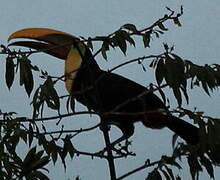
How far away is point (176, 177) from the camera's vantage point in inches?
69.6

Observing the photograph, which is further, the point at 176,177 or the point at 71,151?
the point at 176,177

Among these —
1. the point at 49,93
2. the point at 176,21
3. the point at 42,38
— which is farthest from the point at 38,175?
the point at 42,38

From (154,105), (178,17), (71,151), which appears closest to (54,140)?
(71,151)

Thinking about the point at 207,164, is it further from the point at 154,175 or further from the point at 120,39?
the point at 120,39

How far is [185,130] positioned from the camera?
2.10 metres

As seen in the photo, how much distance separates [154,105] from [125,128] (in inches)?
15.0

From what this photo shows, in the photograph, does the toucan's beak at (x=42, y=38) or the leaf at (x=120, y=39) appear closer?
the leaf at (x=120, y=39)

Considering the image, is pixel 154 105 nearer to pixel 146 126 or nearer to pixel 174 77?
pixel 146 126

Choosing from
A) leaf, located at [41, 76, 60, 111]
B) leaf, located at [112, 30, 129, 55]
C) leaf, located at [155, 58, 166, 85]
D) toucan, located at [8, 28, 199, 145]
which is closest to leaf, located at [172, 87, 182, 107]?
leaf, located at [155, 58, 166, 85]

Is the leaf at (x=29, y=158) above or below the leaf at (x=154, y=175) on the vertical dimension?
above

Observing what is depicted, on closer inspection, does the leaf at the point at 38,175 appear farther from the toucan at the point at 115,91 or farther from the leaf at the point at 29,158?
the toucan at the point at 115,91

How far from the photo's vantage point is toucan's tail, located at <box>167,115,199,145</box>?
2.03m

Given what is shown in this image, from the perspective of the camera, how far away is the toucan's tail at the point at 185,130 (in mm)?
2028

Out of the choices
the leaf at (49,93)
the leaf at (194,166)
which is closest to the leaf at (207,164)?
the leaf at (194,166)
